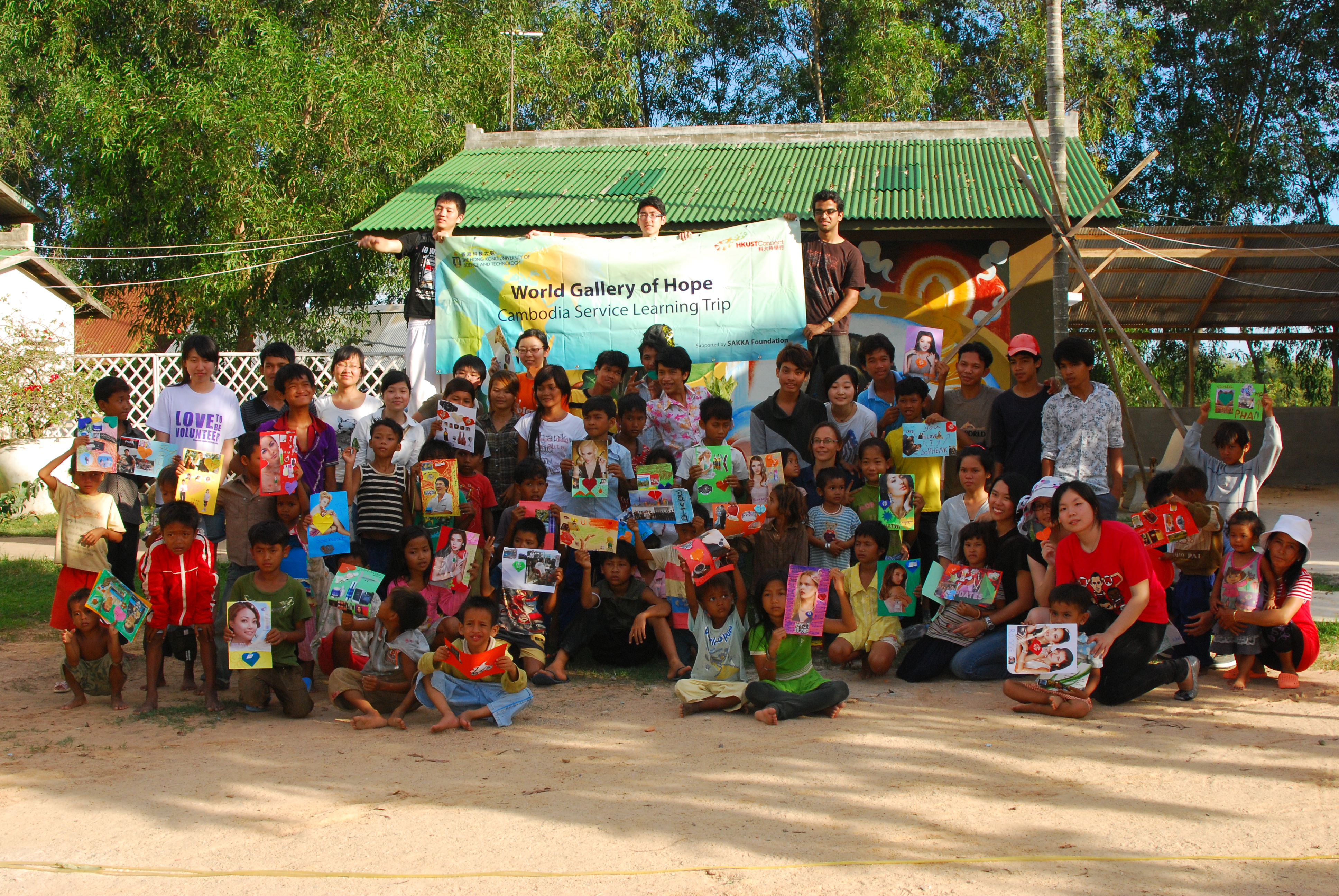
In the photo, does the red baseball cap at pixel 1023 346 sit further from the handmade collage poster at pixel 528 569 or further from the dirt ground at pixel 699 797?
the handmade collage poster at pixel 528 569

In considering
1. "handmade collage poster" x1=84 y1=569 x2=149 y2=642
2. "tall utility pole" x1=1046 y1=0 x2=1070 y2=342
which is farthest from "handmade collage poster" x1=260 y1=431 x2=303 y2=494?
"tall utility pole" x1=1046 y1=0 x2=1070 y2=342

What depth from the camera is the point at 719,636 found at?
18.3 ft

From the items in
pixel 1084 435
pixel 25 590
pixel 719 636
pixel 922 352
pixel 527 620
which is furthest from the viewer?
pixel 25 590

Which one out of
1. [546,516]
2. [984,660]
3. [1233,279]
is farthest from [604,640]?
[1233,279]

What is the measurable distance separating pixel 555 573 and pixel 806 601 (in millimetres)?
1340

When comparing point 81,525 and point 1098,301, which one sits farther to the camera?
point 1098,301

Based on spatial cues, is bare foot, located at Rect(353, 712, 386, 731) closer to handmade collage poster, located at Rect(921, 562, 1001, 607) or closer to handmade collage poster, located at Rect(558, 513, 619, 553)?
handmade collage poster, located at Rect(558, 513, 619, 553)

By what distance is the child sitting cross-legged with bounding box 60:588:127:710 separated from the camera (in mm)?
5590

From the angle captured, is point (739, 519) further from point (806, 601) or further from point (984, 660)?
point (984, 660)

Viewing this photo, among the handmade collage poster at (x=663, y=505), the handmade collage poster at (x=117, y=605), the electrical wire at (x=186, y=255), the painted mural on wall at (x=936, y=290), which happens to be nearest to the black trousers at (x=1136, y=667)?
the handmade collage poster at (x=663, y=505)

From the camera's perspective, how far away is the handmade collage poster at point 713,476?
621cm

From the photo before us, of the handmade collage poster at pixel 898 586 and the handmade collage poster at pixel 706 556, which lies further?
the handmade collage poster at pixel 898 586

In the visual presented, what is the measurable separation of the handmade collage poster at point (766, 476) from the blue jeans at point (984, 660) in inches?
52.4

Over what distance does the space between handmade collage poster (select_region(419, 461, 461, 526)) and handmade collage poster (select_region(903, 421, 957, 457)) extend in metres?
2.58
